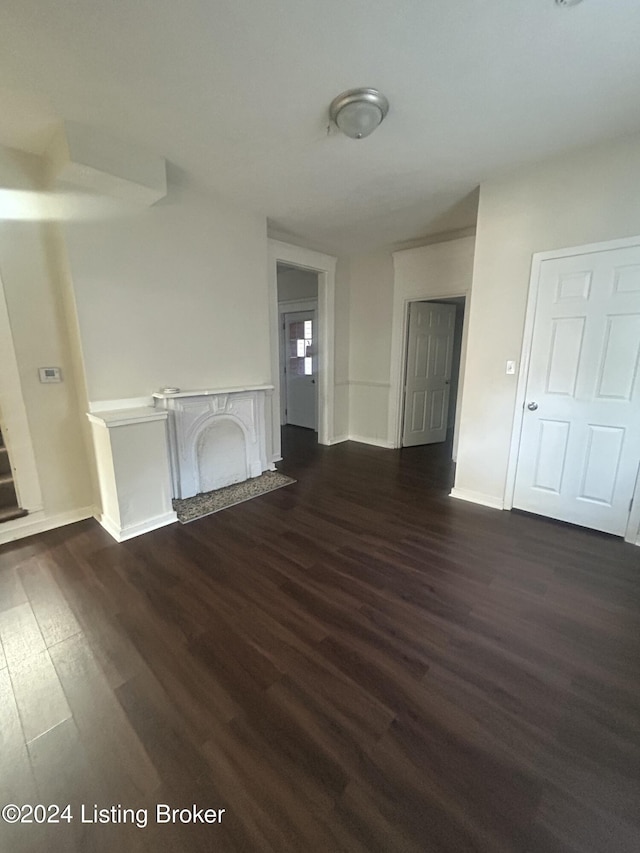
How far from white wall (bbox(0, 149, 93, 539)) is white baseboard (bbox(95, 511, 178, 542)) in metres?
0.33

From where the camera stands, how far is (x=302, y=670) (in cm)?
153

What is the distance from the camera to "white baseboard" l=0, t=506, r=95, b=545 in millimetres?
2559

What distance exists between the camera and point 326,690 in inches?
56.7

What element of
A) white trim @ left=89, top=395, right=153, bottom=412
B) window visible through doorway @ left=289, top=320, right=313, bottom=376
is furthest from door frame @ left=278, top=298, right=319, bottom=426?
white trim @ left=89, top=395, right=153, bottom=412

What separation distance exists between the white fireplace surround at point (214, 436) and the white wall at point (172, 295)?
0.22m

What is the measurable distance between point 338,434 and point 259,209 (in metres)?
3.09

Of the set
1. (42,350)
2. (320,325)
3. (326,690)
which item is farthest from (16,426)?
(320,325)

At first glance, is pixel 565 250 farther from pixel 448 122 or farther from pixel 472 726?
pixel 472 726

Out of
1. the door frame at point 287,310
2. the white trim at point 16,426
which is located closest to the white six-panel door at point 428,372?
the door frame at point 287,310

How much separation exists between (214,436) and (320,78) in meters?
2.63

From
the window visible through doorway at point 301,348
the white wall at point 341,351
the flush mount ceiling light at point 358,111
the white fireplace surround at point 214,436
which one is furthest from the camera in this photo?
the window visible through doorway at point 301,348

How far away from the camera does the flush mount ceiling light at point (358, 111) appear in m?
1.83

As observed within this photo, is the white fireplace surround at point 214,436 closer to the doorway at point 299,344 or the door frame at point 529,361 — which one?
the doorway at point 299,344

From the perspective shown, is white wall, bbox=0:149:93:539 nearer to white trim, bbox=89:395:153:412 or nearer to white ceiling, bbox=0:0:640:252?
white trim, bbox=89:395:153:412
